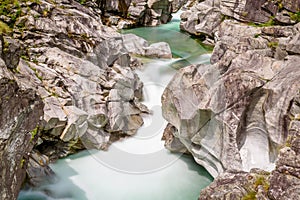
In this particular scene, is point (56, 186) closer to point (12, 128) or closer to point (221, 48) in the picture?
point (12, 128)

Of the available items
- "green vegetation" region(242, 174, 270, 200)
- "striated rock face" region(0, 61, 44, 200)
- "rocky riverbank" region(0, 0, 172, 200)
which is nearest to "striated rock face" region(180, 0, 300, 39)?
"rocky riverbank" region(0, 0, 172, 200)

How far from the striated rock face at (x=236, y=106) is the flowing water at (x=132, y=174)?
891mm

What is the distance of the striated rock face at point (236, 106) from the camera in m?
9.73

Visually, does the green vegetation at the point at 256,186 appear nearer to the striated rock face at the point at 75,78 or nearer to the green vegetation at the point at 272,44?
the striated rock face at the point at 75,78

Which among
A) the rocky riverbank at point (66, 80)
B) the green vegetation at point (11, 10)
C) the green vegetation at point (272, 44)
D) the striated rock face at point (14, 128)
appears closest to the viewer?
the striated rock face at point (14, 128)

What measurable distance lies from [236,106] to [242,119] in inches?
17.7

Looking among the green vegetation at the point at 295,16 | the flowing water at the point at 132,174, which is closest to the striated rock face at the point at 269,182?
the flowing water at the point at 132,174

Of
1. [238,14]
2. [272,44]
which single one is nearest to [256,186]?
[272,44]

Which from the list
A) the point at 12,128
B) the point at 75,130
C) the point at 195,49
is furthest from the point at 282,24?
the point at 12,128

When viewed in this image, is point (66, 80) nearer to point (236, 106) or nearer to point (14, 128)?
point (236, 106)

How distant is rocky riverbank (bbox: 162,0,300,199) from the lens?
741cm

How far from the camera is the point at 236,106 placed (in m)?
10.4

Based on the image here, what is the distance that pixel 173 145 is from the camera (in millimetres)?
13523

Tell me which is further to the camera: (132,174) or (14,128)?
(132,174)
